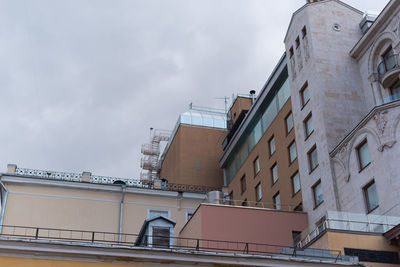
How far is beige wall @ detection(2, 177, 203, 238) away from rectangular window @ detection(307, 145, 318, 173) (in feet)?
31.8

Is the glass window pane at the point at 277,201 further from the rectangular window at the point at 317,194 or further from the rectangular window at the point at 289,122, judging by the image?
the rectangular window at the point at 317,194

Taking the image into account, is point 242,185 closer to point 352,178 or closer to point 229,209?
point 229,209

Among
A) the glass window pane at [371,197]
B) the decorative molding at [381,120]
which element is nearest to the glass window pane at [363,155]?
the glass window pane at [371,197]

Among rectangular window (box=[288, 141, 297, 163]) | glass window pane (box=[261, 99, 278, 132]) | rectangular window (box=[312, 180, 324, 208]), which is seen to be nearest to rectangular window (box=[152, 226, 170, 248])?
rectangular window (box=[312, 180, 324, 208])

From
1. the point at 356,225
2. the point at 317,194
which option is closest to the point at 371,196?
the point at 356,225

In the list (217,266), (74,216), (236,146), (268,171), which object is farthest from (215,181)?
(217,266)

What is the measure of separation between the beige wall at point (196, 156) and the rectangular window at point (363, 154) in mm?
23809

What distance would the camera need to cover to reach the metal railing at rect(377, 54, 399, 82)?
35.2 m

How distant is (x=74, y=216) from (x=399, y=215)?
22252 millimetres

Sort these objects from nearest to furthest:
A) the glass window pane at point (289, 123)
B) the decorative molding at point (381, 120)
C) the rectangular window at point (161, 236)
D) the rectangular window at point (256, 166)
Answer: the rectangular window at point (161, 236) < the decorative molding at point (381, 120) < the glass window pane at point (289, 123) < the rectangular window at point (256, 166)

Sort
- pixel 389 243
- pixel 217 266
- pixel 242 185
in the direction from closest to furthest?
1. pixel 217 266
2. pixel 389 243
3. pixel 242 185

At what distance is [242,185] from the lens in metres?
50.2

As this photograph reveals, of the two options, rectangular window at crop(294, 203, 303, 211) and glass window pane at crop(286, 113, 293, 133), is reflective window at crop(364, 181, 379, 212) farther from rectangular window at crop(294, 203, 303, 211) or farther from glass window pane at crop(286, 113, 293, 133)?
glass window pane at crop(286, 113, 293, 133)

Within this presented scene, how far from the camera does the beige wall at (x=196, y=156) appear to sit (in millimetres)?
57281
